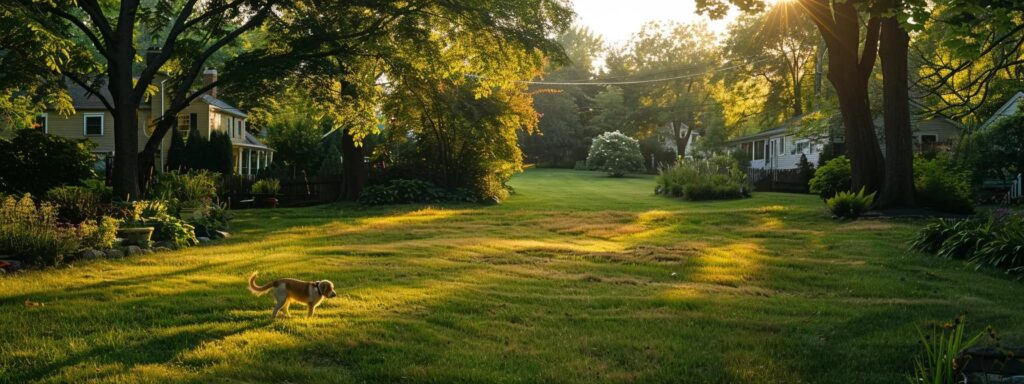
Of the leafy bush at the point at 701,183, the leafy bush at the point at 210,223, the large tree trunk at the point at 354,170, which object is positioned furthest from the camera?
the leafy bush at the point at 701,183

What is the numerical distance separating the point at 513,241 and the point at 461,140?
13.3 metres

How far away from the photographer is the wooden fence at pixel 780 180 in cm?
3494

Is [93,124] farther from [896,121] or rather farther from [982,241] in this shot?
[982,241]

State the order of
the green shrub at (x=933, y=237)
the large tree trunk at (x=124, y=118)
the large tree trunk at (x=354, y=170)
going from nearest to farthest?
the green shrub at (x=933, y=237) → the large tree trunk at (x=124, y=118) → the large tree trunk at (x=354, y=170)

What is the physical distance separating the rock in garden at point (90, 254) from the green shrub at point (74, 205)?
134 centimetres

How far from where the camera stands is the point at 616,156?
54000 mm

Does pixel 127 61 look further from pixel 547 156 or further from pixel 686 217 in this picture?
pixel 547 156

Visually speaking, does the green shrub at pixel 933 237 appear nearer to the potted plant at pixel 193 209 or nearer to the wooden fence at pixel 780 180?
the potted plant at pixel 193 209

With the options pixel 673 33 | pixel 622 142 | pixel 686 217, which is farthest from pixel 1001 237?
pixel 673 33

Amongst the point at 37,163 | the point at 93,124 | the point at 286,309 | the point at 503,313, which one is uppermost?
the point at 93,124

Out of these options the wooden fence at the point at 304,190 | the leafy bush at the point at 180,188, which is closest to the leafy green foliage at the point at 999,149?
the wooden fence at the point at 304,190

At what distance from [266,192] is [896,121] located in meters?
20.2

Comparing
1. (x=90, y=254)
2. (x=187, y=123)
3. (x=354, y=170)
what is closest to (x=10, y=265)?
(x=90, y=254)

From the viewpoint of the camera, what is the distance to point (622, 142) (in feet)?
181
